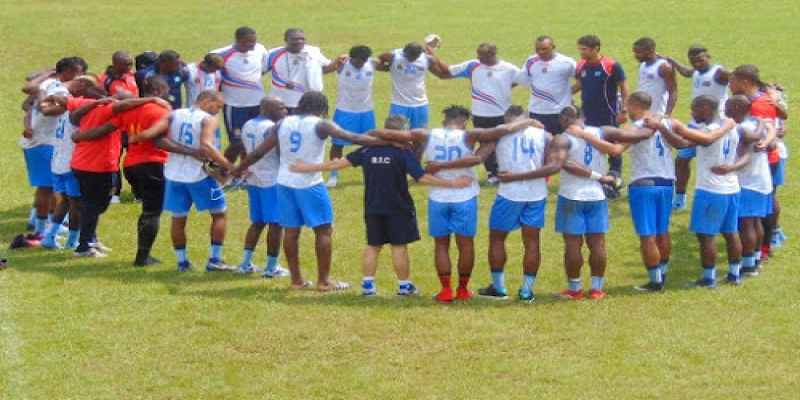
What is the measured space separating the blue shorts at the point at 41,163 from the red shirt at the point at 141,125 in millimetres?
1735

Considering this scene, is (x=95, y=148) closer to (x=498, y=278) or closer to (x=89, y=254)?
(x=89, y=254)

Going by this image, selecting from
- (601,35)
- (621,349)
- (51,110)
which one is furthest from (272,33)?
(621,349)

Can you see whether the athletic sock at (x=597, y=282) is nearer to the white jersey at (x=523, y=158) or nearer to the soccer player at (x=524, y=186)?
the soccer player at (x=524, y=186)

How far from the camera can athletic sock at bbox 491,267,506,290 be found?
42.5 feet

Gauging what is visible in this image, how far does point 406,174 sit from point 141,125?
3276 millimetres

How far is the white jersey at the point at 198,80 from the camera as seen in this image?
18.2 m

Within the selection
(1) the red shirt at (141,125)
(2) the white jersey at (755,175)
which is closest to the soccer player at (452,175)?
(2) the white jersey at (755,175)

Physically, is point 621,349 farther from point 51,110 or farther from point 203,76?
point 203,76

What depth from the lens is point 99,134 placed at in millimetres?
14344

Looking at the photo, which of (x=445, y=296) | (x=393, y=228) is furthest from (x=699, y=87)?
(x=393, y=228)

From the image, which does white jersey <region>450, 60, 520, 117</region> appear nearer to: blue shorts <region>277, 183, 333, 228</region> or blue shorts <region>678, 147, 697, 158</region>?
blue shorts <region>678, 147, 697, 158</region>

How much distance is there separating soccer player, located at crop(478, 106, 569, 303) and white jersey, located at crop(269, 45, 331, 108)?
6.41 meters

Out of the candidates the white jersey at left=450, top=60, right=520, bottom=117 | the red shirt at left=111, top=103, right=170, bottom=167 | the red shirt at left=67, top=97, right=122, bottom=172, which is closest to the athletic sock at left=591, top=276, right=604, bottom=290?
the red shirt at left=111, top=103, right=170, bottom=167

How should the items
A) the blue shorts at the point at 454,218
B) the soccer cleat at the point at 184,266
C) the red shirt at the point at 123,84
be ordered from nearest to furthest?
the blue shorts at the point at 454,218 → the soccer cleat at the point at 184,266 → the red shirt at the point at 123,84
